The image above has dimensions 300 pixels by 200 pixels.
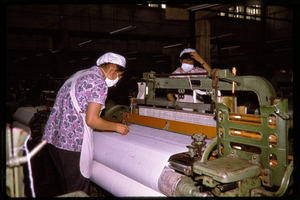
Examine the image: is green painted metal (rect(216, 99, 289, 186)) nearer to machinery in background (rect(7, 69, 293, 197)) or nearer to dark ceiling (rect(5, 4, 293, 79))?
machinery in background (rect(7, 69, 293, 197))

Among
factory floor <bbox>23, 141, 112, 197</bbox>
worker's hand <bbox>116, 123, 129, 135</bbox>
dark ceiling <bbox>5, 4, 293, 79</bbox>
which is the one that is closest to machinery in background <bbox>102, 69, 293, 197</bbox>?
worker's hand <bbox>116, 123, 129, 135</bbox>

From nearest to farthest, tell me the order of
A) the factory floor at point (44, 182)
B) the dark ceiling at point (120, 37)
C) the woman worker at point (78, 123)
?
the woman worker at point (78, 123), the factory floor at point (44, 182), the dark ceiling at point (120, 37)

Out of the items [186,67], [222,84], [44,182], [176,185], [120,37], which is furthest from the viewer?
[120,37]

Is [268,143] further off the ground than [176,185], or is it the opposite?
[268,143]

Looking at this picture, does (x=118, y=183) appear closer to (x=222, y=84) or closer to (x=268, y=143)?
(x=222, y=84)

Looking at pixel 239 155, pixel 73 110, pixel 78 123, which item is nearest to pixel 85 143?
pixel 78 123

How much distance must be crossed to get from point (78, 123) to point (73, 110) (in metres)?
0.13

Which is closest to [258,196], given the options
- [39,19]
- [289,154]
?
[289,154]

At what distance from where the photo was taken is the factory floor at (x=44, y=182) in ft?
12.0

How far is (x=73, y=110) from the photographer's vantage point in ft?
7.69

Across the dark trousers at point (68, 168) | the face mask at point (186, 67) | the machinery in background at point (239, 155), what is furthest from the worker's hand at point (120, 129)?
the face mask at point (186, 67)

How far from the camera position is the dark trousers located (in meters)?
2.40

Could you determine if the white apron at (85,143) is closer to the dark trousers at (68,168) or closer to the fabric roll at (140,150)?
the dark trousers at (68,168)

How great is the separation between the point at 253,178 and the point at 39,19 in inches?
637
